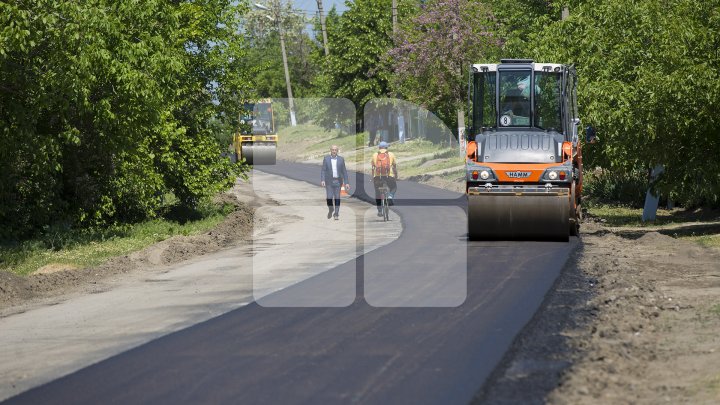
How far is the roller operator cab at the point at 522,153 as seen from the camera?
20.4 m

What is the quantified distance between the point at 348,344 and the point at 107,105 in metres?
12.7

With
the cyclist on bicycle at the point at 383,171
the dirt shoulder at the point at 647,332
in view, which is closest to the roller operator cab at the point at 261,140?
the cyclist on bicycle at the point at 383,171

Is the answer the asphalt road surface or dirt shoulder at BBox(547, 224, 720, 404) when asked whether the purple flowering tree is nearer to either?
dirt shoulder at BBox(547, 224, 720, 404)

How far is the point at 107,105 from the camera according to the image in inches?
863

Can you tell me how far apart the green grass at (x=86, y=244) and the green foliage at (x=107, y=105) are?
0.59 metres

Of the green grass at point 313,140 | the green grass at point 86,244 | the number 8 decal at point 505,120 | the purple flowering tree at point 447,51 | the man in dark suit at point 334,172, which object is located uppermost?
the purple flowering tree at point 447,51

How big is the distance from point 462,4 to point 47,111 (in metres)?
27.4

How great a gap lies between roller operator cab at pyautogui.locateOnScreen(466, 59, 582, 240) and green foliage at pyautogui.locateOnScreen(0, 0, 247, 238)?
6842 millimetres

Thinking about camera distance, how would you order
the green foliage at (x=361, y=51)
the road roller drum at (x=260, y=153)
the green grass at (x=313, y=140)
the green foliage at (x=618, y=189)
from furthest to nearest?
1. the green foliage at (x=361, y=51)
2. the green grass at (x=313, y=140)
3. the road roller drum at (x=260, y=153)
4. the green foliage at (x=618, y=189)

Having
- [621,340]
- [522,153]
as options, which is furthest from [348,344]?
[522,153]

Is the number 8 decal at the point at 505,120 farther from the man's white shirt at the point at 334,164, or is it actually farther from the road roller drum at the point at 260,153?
the road roller drum at the point at 260,153

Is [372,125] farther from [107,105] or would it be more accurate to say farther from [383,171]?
[107,105]

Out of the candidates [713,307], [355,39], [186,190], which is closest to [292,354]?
[713,307]

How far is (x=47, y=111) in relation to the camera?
76.0 ft
